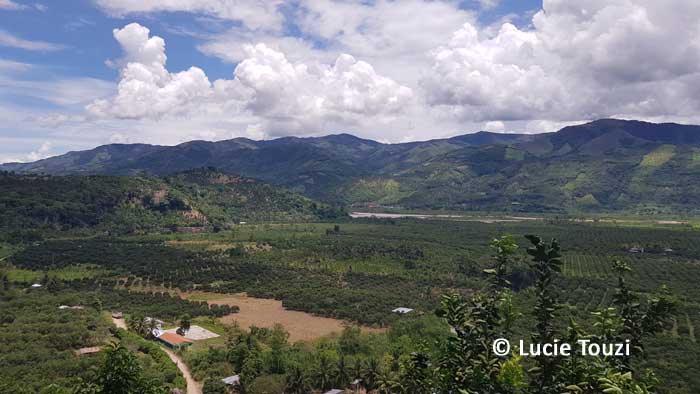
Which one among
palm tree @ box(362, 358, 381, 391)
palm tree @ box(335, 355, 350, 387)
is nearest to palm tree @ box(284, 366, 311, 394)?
palm tree @ box(335, 355, 350, 387)

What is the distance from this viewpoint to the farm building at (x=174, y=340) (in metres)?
61.9

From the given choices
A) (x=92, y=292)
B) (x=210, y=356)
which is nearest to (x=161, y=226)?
(x=92, y=292)

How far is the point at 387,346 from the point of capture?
185ft

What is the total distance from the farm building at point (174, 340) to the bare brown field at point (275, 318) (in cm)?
1064

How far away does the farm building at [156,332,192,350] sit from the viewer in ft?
203

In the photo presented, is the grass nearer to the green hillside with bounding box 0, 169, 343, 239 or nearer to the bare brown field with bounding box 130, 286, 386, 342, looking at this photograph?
the bare brown field with bounding box 130, 286, 386, 342

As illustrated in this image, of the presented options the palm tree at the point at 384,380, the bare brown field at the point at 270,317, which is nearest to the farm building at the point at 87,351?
the bare brown field at the point at 270,317

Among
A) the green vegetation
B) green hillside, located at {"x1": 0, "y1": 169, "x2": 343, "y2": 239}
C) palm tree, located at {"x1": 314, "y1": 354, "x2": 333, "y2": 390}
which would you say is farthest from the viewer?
green hillside, located at {"x1": 0, "y1": 169, "x2": 343, "y2": 239}

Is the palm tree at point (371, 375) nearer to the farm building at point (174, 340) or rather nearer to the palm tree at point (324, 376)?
the palm tree at point (324, 376)

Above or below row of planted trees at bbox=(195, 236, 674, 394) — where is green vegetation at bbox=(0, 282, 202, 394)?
below

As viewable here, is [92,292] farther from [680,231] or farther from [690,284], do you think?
[680,231]

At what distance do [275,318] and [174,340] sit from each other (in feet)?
60.8

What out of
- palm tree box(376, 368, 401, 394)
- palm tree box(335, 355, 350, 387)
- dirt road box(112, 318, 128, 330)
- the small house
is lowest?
dirt road box(112, 318, 128, 330)

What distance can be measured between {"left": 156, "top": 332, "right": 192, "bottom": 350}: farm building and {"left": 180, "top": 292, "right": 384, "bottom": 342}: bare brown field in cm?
1064
